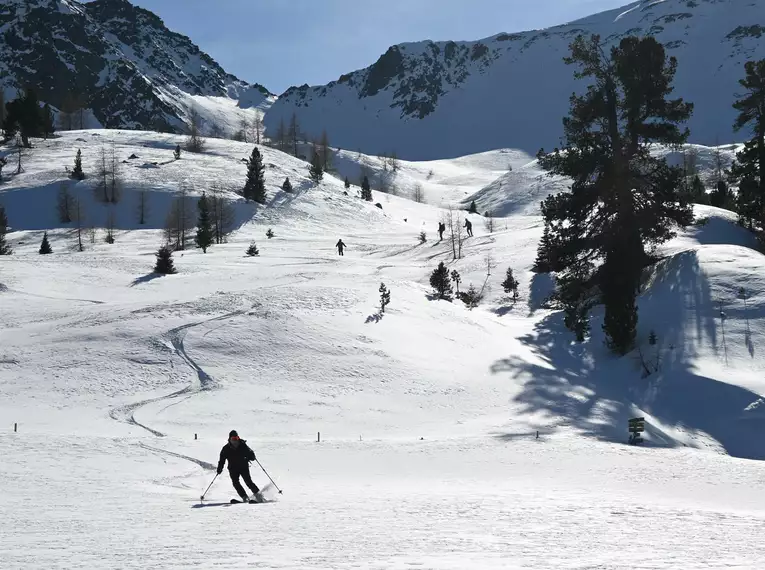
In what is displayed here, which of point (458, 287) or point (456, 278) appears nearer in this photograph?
point (456, 278)

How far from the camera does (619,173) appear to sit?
1107 inches

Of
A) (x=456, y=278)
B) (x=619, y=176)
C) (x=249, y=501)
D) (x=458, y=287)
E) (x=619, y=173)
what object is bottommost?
(x=249, y=501)

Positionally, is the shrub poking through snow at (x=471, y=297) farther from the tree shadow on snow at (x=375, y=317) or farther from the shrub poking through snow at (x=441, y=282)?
the tree shadow on snow at (x=375, y=317)

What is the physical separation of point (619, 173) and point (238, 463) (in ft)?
73.8

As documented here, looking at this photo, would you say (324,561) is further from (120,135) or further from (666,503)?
(120,135)

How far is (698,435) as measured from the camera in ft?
70.3

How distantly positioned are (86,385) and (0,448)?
7.75 m

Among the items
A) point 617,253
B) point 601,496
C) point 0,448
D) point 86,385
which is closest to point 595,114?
point 617,253

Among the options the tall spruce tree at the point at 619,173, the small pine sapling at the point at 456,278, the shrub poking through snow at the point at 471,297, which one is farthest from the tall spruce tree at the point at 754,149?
the small pine sapling at the point at 456,278

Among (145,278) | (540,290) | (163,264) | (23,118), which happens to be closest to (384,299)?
(540,290)

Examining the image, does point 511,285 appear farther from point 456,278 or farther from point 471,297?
point 456,278

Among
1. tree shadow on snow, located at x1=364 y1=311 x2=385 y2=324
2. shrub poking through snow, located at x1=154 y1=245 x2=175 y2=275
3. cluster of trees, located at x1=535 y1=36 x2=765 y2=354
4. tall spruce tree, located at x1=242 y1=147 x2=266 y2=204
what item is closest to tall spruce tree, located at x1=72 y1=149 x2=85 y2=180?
tall spruce tree, located at x1=242 y1=147 x2=266 y2=204

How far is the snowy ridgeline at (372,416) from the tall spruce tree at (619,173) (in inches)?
122

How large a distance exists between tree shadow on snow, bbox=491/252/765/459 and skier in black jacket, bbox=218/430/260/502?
12011mm
